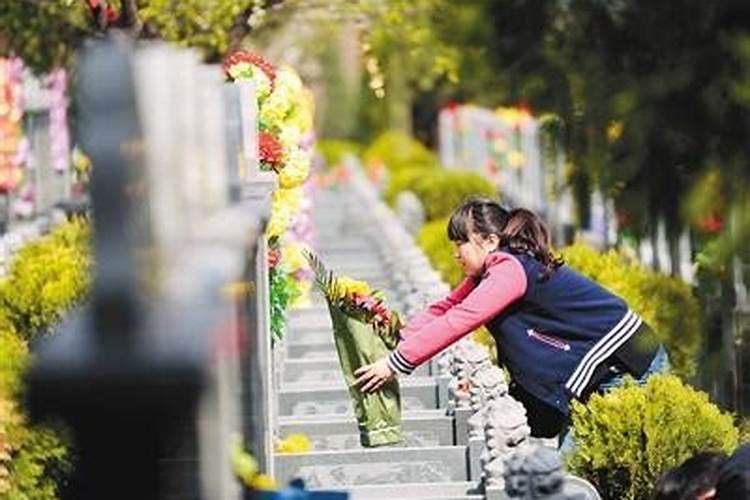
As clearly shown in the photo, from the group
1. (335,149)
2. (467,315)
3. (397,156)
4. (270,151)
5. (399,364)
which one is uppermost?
(270,151)

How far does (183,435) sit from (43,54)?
46.3 ft

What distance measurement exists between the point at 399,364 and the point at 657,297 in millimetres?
4923

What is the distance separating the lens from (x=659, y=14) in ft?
15.6

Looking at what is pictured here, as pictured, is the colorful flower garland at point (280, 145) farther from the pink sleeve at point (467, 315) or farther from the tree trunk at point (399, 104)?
the tree trunk at point (399, 104)

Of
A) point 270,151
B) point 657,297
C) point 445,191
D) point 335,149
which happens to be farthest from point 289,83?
point 335,149

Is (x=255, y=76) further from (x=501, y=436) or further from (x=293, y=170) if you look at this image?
(x=501, y=436)

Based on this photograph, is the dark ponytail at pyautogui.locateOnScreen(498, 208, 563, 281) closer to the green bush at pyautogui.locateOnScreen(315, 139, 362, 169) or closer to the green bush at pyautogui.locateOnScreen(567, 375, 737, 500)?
the green bush at pyautogui.locateOnScreen(567, 375, 737, 500)

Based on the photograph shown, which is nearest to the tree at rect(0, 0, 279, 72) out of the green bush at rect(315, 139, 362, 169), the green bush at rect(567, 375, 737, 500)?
the green bush at rect(567, 375, 737, 500)

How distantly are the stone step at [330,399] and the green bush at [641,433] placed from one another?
61.0 inches

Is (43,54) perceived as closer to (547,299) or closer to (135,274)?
(547,299)

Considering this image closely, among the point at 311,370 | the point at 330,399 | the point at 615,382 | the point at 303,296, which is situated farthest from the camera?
the point at 303,296

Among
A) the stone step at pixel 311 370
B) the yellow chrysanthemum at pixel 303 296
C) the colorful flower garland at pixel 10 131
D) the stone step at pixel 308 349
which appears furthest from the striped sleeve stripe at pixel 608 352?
the colorful flower garland at pixel 10 131

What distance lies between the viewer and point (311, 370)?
12.1m

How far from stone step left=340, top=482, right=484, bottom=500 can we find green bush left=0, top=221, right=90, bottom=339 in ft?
7.10
